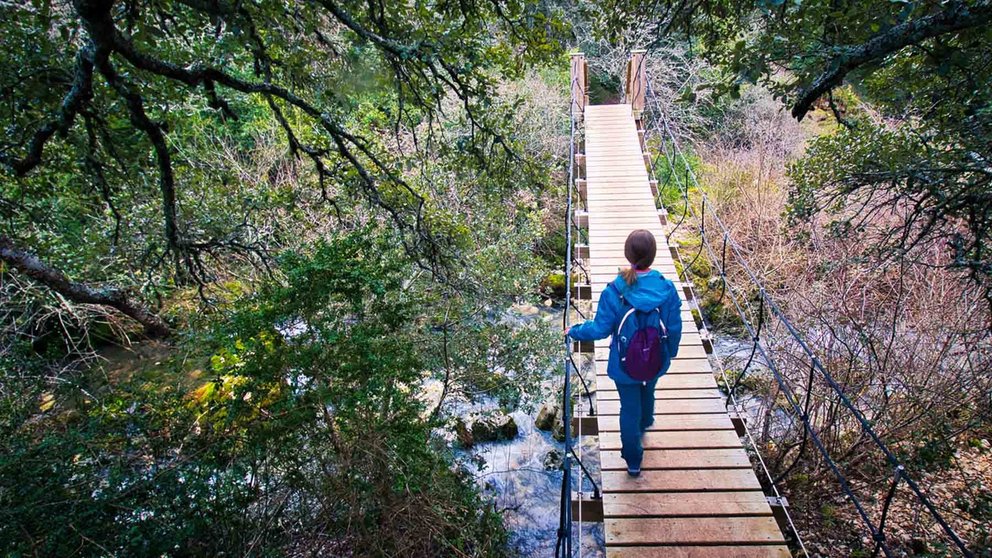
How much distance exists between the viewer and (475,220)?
217 inches

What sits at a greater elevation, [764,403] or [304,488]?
[304,488]

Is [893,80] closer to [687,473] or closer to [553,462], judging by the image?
[687,473]

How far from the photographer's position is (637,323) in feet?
6.95

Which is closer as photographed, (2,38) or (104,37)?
(104,37)

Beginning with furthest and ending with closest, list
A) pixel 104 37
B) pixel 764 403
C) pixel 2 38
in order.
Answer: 1. pixel 764 403
2. pixel 2 38
3. pixel 104 37

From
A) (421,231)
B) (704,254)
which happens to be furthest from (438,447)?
(704,254)

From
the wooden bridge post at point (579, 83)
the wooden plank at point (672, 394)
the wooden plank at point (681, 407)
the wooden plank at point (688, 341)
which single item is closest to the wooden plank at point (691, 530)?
the wooden plank at point (681, 407)

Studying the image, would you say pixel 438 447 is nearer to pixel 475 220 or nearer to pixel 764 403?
pixel 764 403

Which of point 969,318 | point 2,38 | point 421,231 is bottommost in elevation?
point 969,318

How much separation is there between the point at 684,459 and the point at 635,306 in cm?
91

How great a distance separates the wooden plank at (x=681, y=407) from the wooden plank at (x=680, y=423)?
28 mm

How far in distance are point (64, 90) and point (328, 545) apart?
8.55 ft

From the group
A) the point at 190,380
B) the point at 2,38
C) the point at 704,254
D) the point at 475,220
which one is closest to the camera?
the point at 2,38

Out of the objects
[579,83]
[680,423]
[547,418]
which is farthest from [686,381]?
[579,83]
